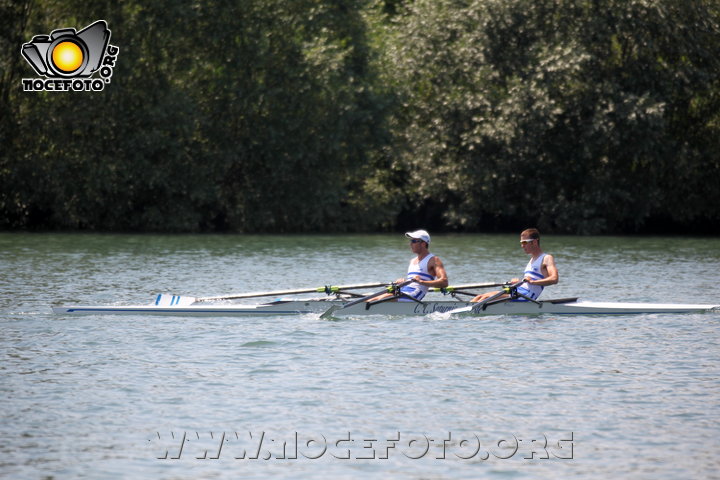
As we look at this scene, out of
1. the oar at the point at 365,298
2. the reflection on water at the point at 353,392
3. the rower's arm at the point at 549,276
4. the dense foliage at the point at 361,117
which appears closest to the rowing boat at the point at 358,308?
the oar at the point at 365,298

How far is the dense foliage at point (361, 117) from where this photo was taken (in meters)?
45.3

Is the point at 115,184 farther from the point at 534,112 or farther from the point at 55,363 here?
the point at 55,363

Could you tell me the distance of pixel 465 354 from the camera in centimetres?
1570

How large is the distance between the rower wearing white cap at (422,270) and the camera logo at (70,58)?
1087 inches

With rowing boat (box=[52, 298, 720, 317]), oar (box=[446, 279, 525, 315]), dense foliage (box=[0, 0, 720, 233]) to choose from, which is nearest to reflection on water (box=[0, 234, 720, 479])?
rowing boat (box=[52, 298, 720, 317])

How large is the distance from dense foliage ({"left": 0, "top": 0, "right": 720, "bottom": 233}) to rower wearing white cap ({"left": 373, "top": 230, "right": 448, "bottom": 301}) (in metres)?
28.0

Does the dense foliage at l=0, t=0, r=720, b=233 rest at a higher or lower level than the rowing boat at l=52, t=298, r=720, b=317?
higher

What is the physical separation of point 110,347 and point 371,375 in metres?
4.37

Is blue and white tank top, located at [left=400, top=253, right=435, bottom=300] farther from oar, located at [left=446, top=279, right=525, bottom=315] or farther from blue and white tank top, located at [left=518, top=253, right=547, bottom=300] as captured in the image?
blue and white tank top, located at [left=518, top=253, right=547, bottom=300]

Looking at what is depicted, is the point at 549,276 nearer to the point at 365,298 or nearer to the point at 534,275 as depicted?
the point at 534,275

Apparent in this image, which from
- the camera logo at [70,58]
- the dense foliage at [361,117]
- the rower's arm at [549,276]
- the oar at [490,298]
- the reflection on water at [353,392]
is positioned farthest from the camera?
the dense foliage at [361,117]

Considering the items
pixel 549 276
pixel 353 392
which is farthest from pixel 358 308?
pixel 353 392

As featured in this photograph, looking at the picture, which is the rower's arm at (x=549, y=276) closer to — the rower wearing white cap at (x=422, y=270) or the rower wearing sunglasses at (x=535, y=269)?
the rower wearing sunglasses at (x=535, y=269)

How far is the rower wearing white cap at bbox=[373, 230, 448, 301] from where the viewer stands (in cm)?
1883
